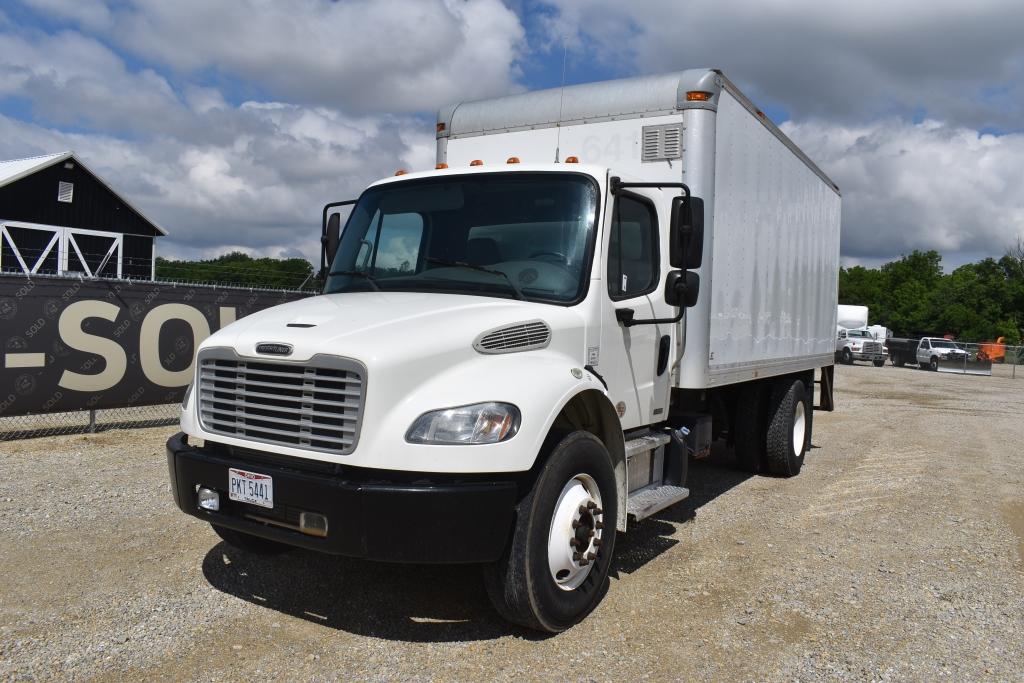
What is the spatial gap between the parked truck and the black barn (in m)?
34.6

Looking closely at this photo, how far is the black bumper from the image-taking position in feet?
11.6

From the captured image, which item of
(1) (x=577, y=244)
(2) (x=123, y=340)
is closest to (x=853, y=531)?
(1) (x=577, y=244)

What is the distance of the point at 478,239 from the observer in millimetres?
4793

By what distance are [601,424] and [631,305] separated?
2.67ft

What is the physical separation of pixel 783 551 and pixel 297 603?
137 inches

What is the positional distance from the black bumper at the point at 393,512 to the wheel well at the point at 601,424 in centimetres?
77

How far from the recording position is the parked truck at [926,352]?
3847 cm

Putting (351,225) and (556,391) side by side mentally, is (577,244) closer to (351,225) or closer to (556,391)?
(556,391)

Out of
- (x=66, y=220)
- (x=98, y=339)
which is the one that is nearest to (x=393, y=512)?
(x=98, y=339)

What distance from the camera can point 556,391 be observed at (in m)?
3.98

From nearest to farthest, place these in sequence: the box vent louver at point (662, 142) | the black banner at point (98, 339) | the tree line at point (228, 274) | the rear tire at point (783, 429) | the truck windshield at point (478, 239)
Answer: the truck windshield at point (478, 239)
the box vent louver at point (662, 142)
the rear tire at point (783, 429)
the black banner at point (98, 339)
the tree line at point (228, 274)

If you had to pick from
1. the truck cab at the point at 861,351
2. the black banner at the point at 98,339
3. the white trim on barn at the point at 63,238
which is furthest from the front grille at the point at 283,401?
the truck cab at the point at 861,351

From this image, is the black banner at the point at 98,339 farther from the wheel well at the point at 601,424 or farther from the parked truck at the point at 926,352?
the parked truck at the point at 926,352

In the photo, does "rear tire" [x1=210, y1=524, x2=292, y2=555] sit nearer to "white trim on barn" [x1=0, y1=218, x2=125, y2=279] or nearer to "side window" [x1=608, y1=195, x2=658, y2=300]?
"side window" [x1=608, y1=195, x2=658, y2=300]
